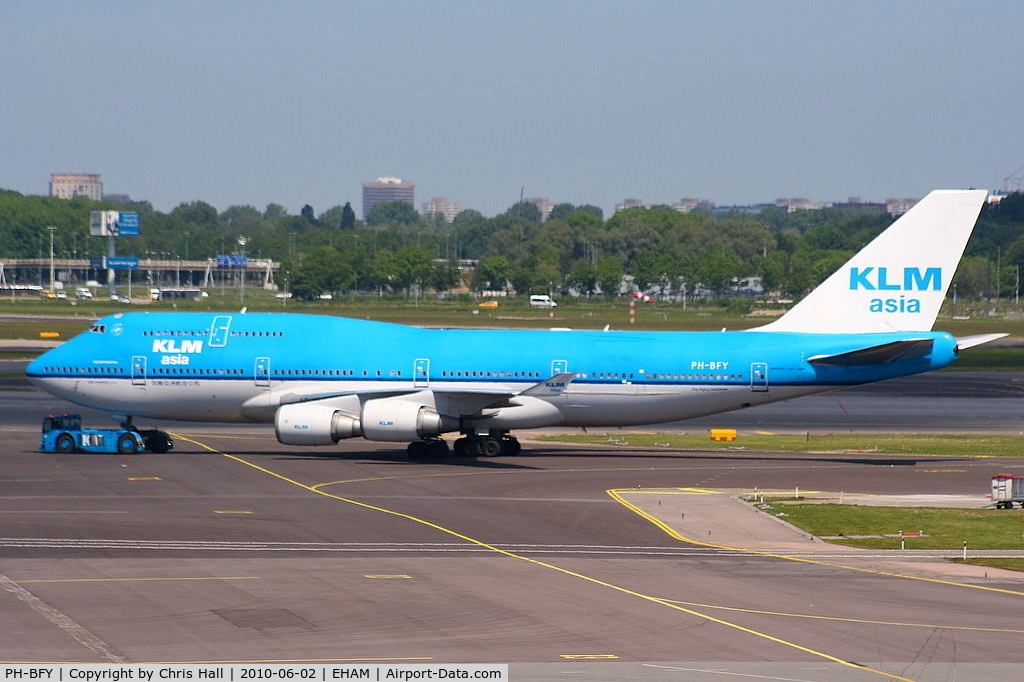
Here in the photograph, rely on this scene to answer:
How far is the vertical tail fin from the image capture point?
161ft

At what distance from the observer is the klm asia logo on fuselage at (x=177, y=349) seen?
4922 cm

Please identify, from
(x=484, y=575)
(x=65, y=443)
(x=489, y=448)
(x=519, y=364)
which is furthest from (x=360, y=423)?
(x=484, y=575)

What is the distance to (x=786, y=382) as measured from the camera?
48.5 m

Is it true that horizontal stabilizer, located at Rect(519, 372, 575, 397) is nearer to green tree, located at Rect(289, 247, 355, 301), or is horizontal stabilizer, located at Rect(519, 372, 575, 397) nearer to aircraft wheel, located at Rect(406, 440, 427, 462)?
aircraft wheel, located at Rect(406, 440, 427, 462)

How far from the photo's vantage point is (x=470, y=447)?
49.5m

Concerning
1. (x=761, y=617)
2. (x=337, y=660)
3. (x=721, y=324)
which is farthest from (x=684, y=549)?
(x=721, y=324)

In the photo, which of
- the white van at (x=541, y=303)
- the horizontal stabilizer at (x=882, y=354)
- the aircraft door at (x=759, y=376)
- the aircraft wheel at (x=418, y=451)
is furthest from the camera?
the white van at (x=541, y=303)

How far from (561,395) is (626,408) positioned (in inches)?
107

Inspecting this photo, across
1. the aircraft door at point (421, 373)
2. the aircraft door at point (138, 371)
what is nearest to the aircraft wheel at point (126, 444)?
the aircraft door at point (138, 371)

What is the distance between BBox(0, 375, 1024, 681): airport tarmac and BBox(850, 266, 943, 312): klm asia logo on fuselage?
6.93m

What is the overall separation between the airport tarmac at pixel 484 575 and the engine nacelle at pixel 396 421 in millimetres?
1377

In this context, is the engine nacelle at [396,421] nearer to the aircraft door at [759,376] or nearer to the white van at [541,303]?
the aircraft door at [759,376]

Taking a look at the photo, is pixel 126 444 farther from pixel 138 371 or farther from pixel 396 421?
pixel 396 421

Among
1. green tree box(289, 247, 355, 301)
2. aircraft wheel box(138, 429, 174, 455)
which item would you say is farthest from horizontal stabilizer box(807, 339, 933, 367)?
green tree box(289, 247, 355, 301)
